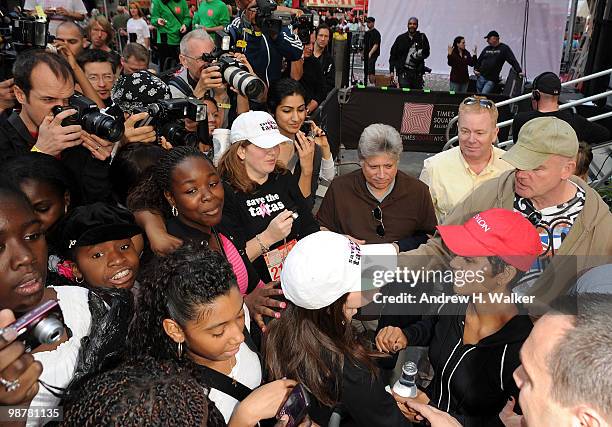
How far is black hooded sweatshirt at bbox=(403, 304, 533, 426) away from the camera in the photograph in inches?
85.1

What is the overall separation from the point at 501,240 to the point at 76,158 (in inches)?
96.6

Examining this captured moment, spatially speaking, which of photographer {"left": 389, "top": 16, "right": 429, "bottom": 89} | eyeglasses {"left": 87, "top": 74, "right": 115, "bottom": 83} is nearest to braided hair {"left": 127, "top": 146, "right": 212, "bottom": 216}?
eyeglasses {"left": 87, "top": 74, "right": 115, "bottom": 83}

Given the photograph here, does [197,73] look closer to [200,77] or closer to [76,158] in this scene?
[200,77]

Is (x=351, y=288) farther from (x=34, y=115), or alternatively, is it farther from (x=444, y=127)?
(x=444, y=127)

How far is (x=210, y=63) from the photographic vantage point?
14.8 feet

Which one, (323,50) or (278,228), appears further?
(323,50)

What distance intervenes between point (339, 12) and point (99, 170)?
1807cm

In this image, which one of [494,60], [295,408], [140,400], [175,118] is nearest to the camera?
[140,400]

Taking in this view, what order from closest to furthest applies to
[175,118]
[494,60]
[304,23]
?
[175,118] < [304,23] < [494,60]

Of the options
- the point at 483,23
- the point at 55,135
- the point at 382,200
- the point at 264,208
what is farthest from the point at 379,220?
the point at 483,23

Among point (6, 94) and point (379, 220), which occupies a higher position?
point (6, 94)

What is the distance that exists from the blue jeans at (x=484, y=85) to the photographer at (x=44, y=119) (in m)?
9.31

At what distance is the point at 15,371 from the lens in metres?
1.33

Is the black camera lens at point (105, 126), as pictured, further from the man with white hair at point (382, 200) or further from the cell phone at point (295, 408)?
the cell phone at point (295, 408)
